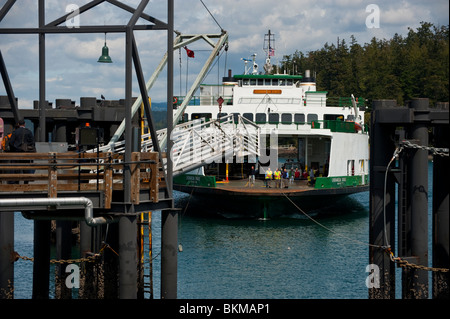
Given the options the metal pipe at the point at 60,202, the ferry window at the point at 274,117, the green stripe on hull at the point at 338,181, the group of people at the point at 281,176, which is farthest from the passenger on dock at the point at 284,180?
the metal pipe at the point at 60,202

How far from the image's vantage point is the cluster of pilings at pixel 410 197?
623 inches

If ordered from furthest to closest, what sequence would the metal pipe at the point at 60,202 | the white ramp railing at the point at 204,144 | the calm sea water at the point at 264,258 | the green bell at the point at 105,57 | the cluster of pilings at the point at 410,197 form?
the white ramp railing at the point at 204,144 → the calm sea water at the point at 264,258 → the green bell at the point at 105,57 → the cluster of pilings at the point at 410,197 → the metal pipe at the point at 60,202

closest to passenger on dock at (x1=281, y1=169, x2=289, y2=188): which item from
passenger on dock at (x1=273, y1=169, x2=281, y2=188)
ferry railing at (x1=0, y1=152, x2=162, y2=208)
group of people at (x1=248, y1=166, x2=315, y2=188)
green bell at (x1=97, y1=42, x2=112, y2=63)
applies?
group of people at (x1=248, y1=166, x2=315, y2=188)

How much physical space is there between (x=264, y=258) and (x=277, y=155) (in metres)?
13.3

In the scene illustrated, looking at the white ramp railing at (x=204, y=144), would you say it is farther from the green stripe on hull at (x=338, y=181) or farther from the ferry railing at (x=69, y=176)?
the ferry railing at (x=69, y=176)

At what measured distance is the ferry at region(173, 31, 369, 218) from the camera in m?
39.6

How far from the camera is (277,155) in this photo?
41625 mm

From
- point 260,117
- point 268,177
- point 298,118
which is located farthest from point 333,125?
point 260,117

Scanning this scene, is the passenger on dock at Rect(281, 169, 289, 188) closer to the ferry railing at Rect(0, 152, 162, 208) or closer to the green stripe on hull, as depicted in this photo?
the green stripe on hull

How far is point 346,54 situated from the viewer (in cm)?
11931

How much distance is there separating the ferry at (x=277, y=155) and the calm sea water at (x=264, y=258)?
1.27 meters

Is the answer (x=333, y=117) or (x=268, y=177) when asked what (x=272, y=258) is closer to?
(x=268, y=177)
